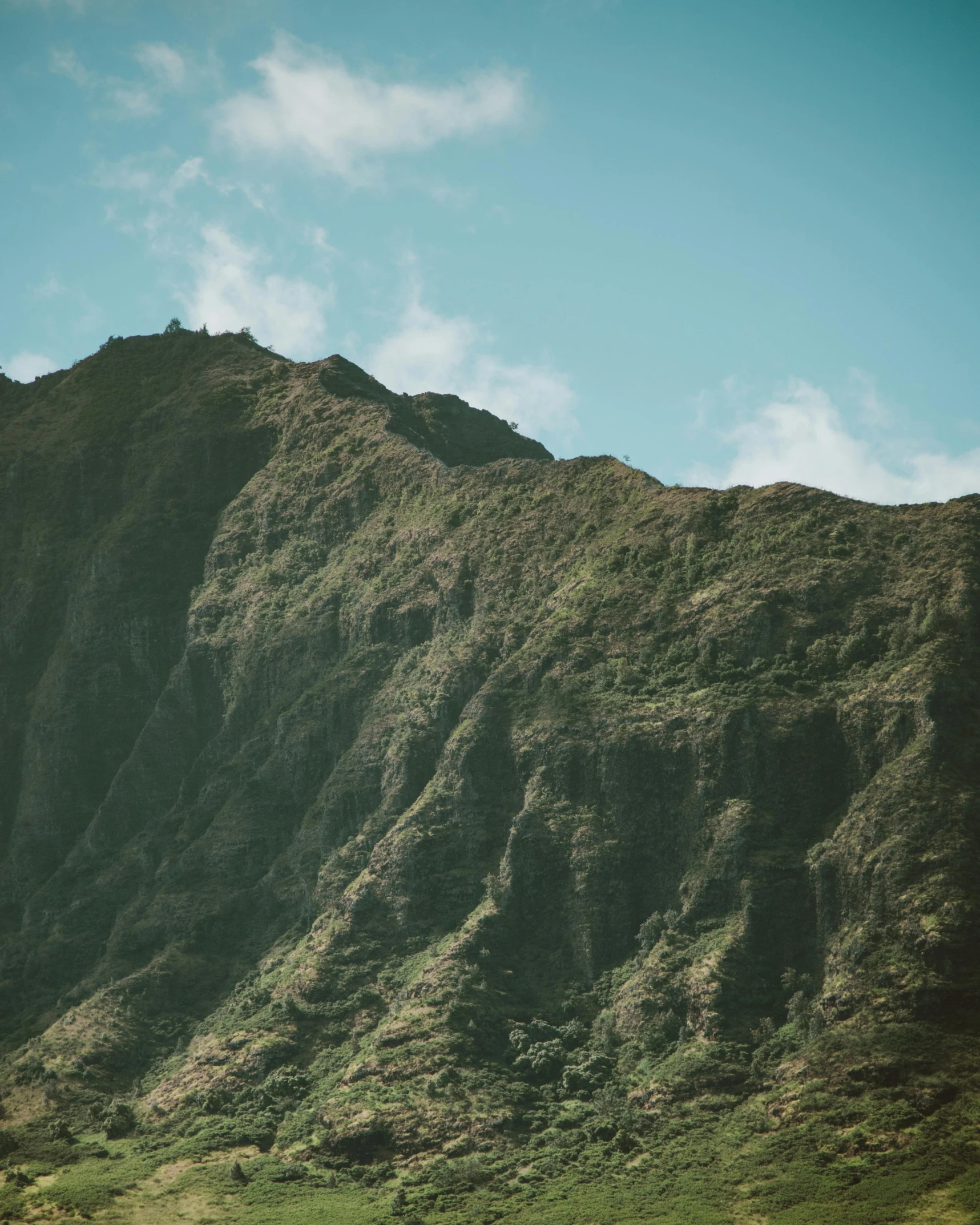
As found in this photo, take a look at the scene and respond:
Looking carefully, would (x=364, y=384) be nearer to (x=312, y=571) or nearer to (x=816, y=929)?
(x=312, y=571)

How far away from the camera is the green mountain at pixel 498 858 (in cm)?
8994

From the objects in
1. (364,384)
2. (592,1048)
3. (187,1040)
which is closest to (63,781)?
(187,1040)

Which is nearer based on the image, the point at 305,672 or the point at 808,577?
the point at 808,577

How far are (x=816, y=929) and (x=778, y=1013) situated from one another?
19.8ft

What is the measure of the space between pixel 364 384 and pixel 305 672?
42.6 meters

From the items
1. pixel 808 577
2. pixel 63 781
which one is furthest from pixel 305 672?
pixel 808 577

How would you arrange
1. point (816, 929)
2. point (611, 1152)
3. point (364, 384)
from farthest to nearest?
point (364, 384), point (816, 929), point (611, 1152)

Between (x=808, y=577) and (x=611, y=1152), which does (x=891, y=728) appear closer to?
(x=808, y=577)

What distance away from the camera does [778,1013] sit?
96000 millimetres

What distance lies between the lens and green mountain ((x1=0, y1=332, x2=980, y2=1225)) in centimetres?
8994

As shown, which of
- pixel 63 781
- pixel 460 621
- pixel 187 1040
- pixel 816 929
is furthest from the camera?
Result: pixel 63 781

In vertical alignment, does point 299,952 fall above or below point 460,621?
below

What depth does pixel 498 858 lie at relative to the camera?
111 meters

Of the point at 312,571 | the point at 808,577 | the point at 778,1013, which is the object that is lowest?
the point at 778,1013
